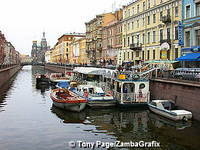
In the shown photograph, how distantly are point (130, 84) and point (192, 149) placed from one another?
45.3 ft

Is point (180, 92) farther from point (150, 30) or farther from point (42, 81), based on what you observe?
point (42, 81)

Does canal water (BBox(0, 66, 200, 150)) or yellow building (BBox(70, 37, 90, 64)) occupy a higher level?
yellow building (BBox(70, 37, 90, 64))

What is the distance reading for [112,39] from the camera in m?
70.4

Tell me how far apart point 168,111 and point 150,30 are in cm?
2762

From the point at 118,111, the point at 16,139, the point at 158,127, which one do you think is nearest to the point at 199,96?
the point at 158,127

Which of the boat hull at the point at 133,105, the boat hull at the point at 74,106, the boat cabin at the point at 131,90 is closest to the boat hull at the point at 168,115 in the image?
the boat hull at the point at 133,105

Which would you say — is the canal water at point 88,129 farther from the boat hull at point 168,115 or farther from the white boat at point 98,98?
the white boat at point 98,98

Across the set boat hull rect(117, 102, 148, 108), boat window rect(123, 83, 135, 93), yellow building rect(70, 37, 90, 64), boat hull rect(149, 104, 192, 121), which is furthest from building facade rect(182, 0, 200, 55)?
yellow building rect(70, 37, 90, 64)

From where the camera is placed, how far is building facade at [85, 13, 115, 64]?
79.3 meters

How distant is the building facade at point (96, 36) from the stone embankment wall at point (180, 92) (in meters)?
48.9

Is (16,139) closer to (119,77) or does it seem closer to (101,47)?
(119,77)

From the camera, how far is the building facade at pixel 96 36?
7931cm

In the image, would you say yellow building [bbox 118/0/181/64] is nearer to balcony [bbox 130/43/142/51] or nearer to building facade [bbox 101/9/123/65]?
balcony [bbox 130/43/142/51]

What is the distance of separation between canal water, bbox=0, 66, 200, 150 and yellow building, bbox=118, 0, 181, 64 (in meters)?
13.9
